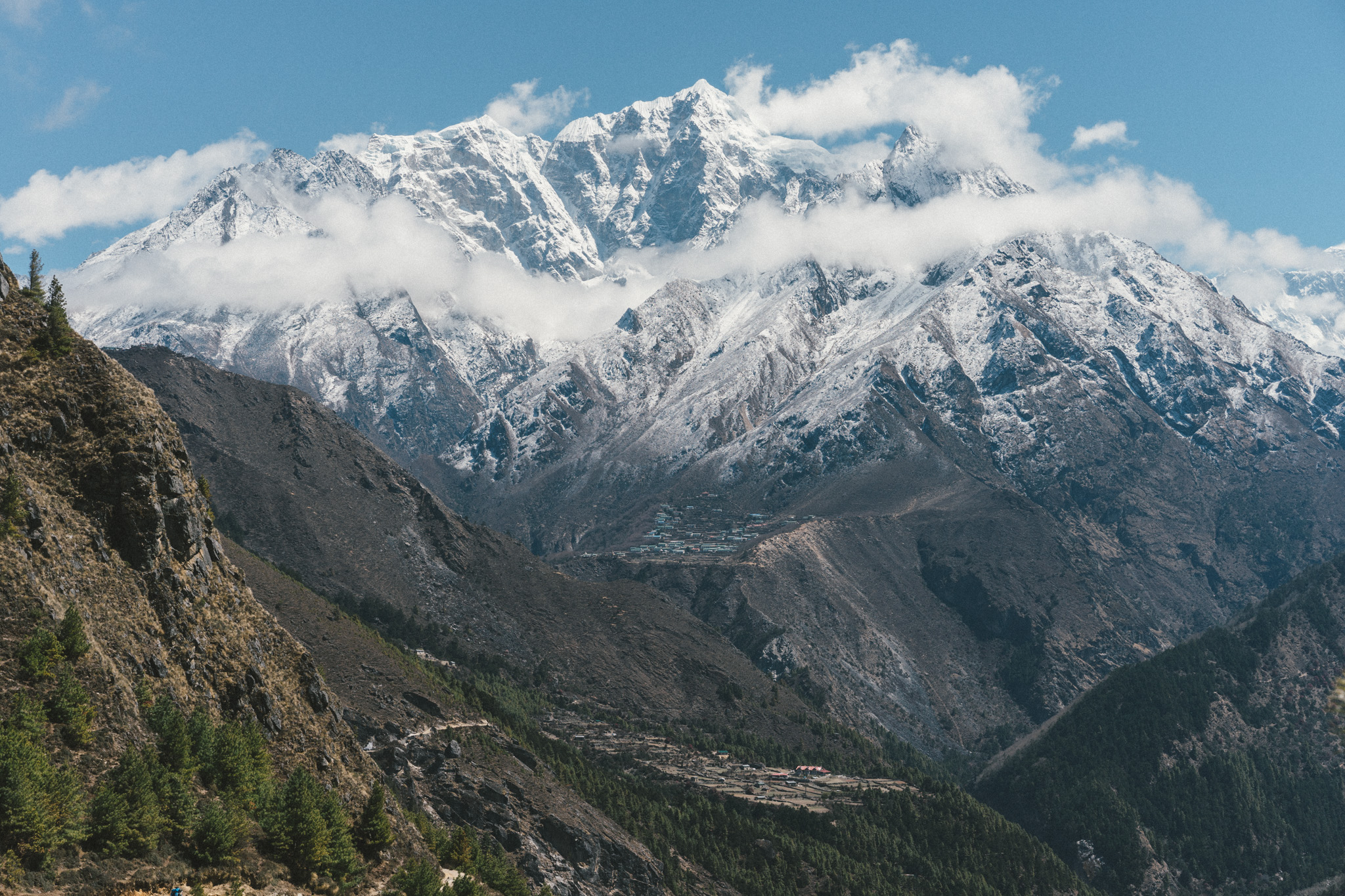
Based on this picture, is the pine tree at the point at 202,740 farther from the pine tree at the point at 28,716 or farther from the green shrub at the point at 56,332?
the green shrub at the point at 56,332

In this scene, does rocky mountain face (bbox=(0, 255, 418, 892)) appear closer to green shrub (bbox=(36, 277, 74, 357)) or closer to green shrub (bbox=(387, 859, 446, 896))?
green shrub (bbox=(36, 277, 74, 357))

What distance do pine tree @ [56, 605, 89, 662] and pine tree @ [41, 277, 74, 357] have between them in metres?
23.1

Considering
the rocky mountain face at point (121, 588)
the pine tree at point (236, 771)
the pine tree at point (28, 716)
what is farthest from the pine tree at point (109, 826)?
the pine tree at point (236, 771)

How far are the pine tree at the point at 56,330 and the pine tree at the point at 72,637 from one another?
23113 mm

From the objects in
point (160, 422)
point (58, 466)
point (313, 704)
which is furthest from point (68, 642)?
point (313, 704)

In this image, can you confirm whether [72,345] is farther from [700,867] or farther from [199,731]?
[700,867]

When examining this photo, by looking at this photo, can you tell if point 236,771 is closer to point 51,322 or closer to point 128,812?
point 128,812

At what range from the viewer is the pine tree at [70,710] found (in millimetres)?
68062

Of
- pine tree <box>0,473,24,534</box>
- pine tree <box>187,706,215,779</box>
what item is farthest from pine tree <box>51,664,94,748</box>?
pine tree <box>0,473,24,534</box>

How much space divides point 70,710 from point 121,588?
47.7 ft

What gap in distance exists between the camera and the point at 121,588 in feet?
267

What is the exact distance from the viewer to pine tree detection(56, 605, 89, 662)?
7094cm

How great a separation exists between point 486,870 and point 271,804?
111 ft

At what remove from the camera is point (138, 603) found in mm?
82062
